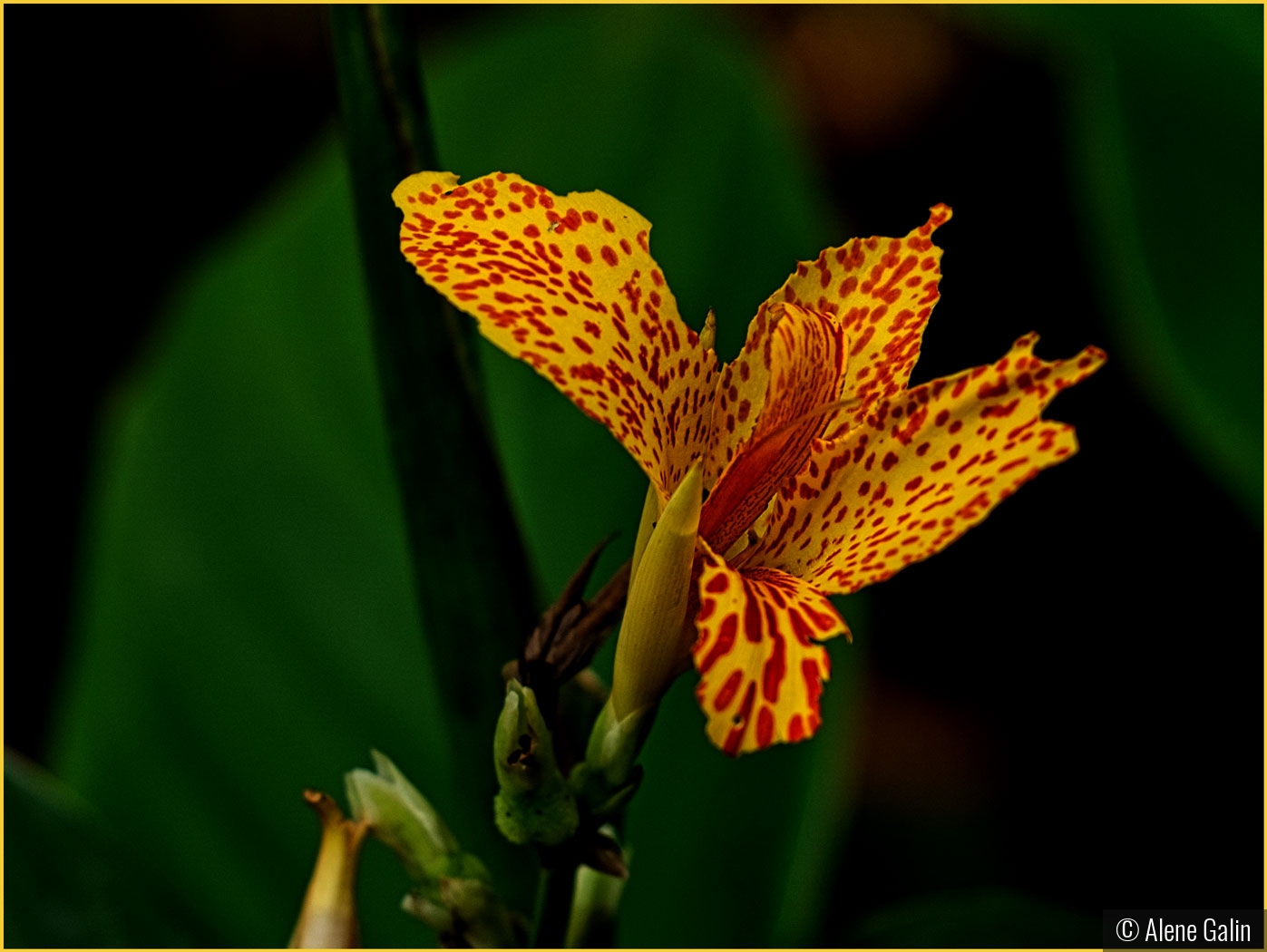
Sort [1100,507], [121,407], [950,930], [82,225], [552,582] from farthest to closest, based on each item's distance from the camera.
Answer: [82,225]
[1100,507]
[121,407]
[552,582]
[950,930]

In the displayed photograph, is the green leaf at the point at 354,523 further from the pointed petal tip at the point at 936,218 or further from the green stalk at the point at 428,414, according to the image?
the pointed petal tip at the point at 936,218

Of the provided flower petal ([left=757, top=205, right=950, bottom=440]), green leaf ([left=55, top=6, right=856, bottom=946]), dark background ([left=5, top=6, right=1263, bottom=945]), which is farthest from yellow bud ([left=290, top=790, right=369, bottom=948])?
dark background ([left=5, top=6, right=1263, bottom=945])

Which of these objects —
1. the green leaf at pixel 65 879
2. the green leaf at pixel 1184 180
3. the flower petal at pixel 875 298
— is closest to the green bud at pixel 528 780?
the flower petal at pixel 875 298

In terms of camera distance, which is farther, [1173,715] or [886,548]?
[1173,715]

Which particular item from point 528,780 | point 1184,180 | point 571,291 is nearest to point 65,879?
point 528,780

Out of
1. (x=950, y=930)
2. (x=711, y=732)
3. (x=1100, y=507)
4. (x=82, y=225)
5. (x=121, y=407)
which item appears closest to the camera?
(x=711, y=732)

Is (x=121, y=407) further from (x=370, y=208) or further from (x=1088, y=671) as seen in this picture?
(x=1088, y=671)

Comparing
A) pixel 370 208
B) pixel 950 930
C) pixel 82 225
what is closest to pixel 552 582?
pixel 950 930

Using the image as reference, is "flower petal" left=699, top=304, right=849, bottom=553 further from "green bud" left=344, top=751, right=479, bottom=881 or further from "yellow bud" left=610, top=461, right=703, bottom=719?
"green bud" left=344, top=751, right=479, bottom=881
